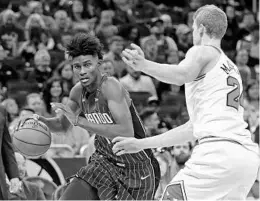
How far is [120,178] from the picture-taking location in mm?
5422

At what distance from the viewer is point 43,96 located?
33.0ft

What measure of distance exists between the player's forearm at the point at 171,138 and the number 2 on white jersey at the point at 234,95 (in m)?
0.36

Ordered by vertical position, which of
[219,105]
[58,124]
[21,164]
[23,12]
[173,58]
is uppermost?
[219,105]

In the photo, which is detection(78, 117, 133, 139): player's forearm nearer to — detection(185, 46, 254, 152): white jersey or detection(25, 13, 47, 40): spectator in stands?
detection(185, 46, 254, 152): white jersey

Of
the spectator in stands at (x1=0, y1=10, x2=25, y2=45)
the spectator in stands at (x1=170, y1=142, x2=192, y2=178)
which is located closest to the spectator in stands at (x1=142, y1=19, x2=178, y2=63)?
the spectator in stands at (x1=0, y1=10, x2=25, y2=45)

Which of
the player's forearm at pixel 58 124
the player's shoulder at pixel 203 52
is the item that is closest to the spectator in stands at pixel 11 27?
the player's forearm at pixel 58 124

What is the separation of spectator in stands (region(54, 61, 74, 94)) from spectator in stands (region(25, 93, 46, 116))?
0.79 meters

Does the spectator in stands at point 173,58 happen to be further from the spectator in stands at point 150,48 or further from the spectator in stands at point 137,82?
the spectator in stands at point 137,82

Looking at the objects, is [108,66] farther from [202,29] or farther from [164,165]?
[202,29]

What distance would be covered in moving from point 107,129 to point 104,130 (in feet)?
0.09

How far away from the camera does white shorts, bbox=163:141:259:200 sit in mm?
3977

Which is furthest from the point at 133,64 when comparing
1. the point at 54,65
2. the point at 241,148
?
the point at 54,65

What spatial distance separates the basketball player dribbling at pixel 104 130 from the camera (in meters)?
5.20

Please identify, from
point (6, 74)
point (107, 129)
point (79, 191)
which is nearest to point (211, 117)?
point (107, 129)
